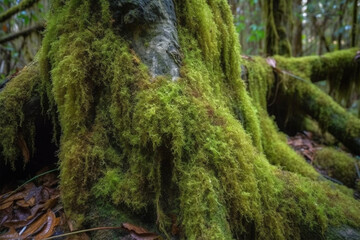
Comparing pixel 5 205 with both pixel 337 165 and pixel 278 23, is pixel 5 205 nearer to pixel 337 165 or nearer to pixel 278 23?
pixel 337 165

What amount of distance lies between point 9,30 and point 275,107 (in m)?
6.26

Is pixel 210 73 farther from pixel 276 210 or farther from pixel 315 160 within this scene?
pixel 315 160

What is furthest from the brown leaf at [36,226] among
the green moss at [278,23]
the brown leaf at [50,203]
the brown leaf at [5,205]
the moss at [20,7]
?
the green moss at [278,23]

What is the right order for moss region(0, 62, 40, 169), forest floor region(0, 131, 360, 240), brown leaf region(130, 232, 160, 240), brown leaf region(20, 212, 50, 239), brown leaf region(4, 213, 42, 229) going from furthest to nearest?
moss region(0, 62, 40, 169), brown leaf region(4, 213, 42, 229), brown leaf region(20, 212, 50, 239), forest floor region(0, 131, 360, 240), brown leaf region(130, 232, 160, 240)

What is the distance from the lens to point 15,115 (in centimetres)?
229

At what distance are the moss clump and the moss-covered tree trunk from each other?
210 centimetres

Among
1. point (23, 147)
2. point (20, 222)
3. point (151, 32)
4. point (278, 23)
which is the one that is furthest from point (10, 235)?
point (278, 23)

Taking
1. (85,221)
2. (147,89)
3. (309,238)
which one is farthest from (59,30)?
(309,238)

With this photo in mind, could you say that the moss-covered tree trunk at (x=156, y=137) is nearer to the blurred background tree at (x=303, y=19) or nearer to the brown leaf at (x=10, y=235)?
the brown leaf at (x=10, y=235)

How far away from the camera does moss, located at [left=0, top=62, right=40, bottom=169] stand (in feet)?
7.41

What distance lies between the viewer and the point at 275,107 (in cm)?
504

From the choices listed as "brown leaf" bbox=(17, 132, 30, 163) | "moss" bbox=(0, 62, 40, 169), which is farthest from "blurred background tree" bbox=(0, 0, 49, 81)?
"brown leaf" bbox=(17, 132, 30, 163)

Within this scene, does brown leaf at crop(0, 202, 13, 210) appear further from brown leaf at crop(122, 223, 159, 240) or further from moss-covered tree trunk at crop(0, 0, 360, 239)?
brown leaf at crop(122, 223, 159, 240)

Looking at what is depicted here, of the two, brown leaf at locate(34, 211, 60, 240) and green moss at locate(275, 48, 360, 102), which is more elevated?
green moss at locate(275, 48, 360, 102)
